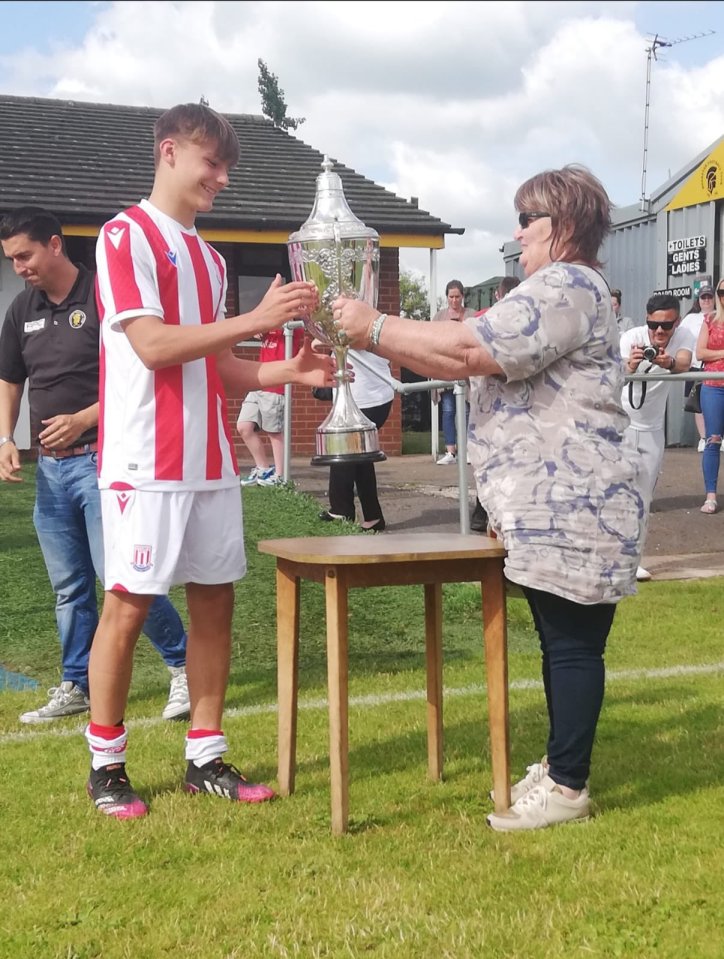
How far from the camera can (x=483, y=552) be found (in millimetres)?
3584

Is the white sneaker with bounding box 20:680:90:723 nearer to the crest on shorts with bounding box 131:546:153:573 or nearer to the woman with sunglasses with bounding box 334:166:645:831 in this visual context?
the crest on shorts with bounding box 131:546:153:573

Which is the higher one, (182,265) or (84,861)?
(182,265)

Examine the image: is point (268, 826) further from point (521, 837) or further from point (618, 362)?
point (618, 362)

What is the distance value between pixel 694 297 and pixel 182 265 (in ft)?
50.4

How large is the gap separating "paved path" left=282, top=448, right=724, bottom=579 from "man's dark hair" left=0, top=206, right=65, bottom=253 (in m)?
4.88

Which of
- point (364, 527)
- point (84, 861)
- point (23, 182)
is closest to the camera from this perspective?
point (84, 861)

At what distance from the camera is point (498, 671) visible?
371 centimetres

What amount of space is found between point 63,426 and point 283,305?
1.65m

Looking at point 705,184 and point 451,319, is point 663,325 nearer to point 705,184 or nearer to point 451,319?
point 451,319

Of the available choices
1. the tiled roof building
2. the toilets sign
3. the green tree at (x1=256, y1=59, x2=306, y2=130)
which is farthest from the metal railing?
the green tree at (x1=256, y1=59, x2=306, y2=130)

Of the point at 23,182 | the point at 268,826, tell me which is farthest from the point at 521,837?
the point at 23,182

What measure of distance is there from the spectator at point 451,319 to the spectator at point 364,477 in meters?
3.01

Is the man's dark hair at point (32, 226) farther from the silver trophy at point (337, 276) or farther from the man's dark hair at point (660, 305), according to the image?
the man's dark hair at point (660, 305)

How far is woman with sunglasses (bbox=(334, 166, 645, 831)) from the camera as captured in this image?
11.1 feet
